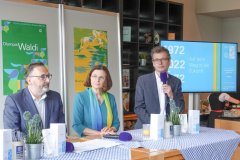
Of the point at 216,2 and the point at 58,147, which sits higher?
the point at 216,2

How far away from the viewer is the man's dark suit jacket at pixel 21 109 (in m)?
2.42

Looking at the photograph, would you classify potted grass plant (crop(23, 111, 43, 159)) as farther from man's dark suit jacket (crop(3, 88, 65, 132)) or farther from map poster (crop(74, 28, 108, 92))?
map poster (crop(74, 28, 108, 92))

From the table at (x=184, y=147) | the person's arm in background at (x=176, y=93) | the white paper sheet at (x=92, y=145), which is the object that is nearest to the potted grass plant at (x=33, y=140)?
the table at (x=184, y=147)

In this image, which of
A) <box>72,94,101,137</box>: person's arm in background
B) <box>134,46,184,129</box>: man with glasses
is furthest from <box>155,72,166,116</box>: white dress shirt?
<box>72,94,101,137</box>: person's arm in background

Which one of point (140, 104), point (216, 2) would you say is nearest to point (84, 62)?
point (140, 104)

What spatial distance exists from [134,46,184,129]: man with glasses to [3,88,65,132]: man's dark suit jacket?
0.77 metres

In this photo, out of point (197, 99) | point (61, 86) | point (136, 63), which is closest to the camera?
point (61, 86)

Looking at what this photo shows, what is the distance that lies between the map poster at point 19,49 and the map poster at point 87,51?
408 mm

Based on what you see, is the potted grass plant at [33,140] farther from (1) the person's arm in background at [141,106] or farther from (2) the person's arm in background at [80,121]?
(1) the person's arm in background at [141,106]

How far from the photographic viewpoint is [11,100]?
2449 mm

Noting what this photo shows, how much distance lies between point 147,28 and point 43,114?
3662 mm

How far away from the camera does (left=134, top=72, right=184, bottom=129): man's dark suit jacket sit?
3.04m

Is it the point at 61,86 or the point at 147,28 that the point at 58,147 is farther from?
the point at 147,28

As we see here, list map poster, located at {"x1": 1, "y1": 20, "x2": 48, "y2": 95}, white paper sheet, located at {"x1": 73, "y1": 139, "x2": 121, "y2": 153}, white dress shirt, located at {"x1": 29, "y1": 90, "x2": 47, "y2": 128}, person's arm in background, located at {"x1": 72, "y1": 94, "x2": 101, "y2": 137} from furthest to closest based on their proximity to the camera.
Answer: map poster, located at {"x1": 1, "y1": 20, "x2": 48, "y2": 95}, person's arm in background, located at {"x1": 72, "y1": 94, "x2": 101, "y2": 137}, white dress shirt, located at {"x1": 29, "y1": 90, "x2": 47, "y2": 128}, white paper sheet, located at {"x1": 73, "y1": 139, "x2": 121, "y2": 153}
